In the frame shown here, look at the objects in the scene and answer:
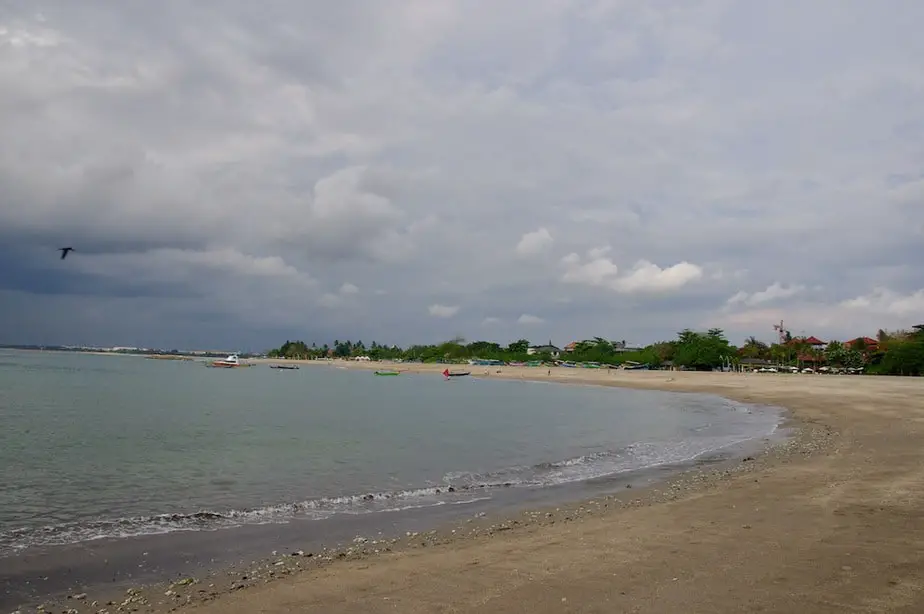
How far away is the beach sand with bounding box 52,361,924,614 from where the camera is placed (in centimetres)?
658

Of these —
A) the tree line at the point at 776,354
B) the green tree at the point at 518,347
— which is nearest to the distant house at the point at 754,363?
the tree line at the point at 776,354

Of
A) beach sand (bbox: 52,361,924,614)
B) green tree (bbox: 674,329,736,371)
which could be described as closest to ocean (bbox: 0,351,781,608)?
beach sand (bbox: 52,361,924,614)

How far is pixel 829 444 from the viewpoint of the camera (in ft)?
68.0

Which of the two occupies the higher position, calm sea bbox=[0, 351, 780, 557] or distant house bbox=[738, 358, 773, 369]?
distant house bbox=[738, 358, 773, 369]

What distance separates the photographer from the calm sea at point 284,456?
13.5 m

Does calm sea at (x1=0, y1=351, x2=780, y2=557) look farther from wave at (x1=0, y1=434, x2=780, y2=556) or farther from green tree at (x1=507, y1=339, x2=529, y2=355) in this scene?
green tree at (x1=507, y1=339, x2=529, y2=355)

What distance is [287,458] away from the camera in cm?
2083

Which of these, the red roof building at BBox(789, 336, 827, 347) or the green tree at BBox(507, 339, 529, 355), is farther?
the green tree at BBox(507, 339, 529, 355)

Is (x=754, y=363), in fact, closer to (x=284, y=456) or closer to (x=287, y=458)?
(x=284, y=456)

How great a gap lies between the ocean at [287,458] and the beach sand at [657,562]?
12.7ft

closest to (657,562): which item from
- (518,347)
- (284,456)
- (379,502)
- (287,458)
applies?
(379,502)

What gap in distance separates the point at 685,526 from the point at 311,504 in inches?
326

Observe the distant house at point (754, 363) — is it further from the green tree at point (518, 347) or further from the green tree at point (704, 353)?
the green tree at point (518, 347)

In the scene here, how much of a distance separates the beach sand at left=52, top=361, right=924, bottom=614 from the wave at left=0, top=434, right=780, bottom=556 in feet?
10.4
